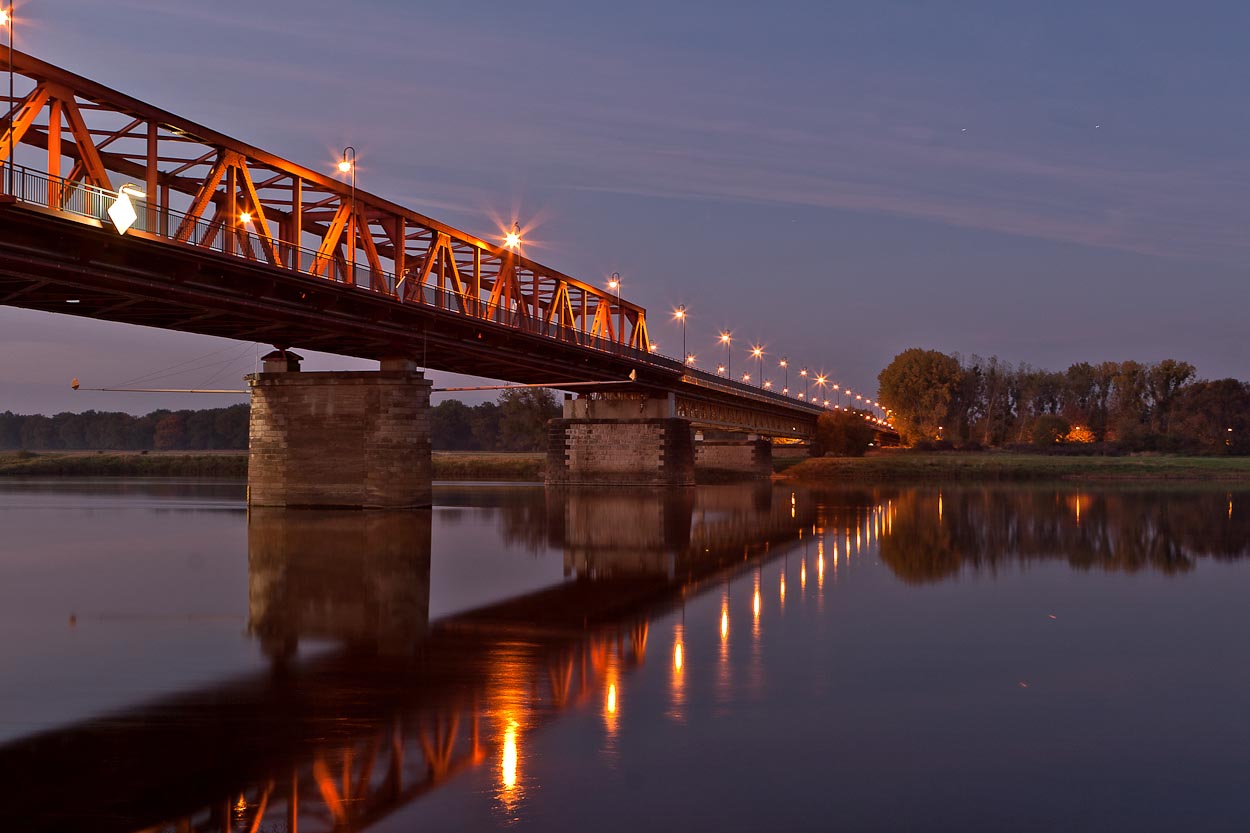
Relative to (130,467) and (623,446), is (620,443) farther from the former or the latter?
(130,467)

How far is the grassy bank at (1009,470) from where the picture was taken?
11400cm

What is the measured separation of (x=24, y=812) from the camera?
911 cm

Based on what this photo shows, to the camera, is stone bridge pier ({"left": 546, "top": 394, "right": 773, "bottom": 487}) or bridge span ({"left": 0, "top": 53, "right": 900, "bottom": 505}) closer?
bridge span ({"left": 0, "top": 53, "right": 900, "bottom": 505})

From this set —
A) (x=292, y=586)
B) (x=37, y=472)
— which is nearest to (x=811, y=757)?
(x=292, y=586)

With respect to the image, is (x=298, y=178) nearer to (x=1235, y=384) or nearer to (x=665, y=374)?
(x=665, y=374)

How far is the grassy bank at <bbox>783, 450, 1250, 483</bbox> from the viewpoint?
4488 inches

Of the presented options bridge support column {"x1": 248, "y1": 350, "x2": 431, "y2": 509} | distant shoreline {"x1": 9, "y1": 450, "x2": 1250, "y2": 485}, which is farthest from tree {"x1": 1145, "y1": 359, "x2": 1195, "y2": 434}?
bridge support column {"x1": 248, "y1": 350, "x2": 431, "y2": 509}

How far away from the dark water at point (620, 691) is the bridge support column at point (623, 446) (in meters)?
53.1

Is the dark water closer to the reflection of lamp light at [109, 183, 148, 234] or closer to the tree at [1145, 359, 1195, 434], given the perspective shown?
the reflection of lamp light at [109, 183, 148, 234]

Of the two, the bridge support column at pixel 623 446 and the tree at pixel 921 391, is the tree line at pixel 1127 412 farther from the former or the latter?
the bridge support column at pixel 623 446

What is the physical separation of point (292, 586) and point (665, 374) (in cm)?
6074

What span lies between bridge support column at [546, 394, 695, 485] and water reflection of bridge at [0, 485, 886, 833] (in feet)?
186

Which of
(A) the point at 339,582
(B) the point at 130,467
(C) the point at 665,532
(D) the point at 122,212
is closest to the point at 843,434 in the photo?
(B) the point at 130,467

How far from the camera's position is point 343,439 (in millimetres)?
48469
